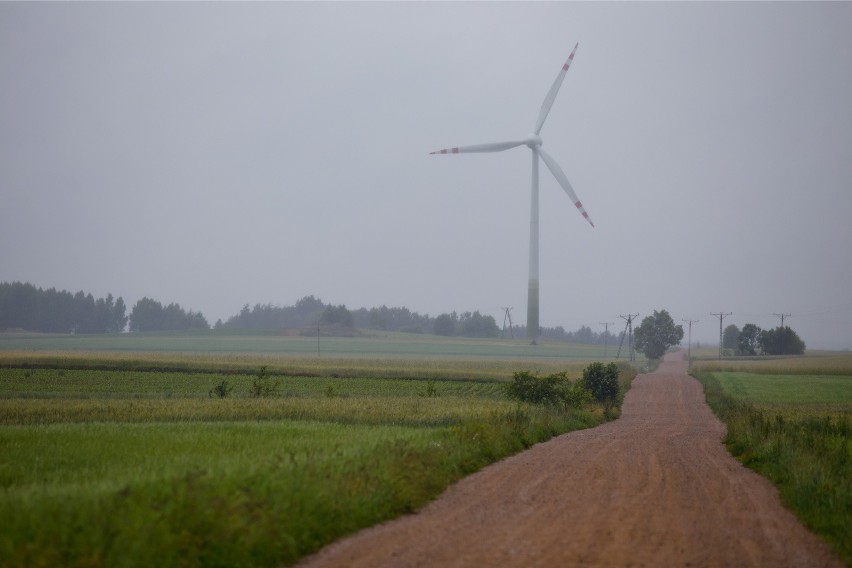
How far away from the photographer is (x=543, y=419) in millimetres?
28953

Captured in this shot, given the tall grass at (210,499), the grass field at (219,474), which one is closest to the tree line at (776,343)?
the grass field at (219,474)

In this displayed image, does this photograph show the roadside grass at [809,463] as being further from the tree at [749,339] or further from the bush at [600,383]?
the tree at [749,339]

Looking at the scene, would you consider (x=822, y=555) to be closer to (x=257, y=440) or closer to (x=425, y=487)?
(x=425, y=487)

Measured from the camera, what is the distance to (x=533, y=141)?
110 metres

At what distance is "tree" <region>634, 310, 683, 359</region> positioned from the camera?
17462 centimetres

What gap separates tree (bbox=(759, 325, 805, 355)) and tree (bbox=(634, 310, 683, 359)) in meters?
18.8

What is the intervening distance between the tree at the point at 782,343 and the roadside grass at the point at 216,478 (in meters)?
154

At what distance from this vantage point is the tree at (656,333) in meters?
175

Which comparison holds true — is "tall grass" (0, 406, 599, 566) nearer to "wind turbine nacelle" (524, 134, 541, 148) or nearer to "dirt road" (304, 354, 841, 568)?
"dirt road" (304, 354, 841, 568)

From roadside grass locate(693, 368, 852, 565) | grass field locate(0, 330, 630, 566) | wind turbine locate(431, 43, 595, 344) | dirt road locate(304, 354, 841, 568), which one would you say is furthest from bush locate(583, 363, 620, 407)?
wind turbine locate(431, 43, 595, 344)

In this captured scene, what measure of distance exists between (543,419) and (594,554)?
19077 mm

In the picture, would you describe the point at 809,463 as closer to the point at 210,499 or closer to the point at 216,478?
the point at 216,478

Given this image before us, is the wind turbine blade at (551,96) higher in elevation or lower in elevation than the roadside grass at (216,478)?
higher

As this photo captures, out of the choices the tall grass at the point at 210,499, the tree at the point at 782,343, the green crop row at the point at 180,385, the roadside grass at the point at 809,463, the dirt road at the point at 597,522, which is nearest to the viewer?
the tall grass at the point at 210,499
